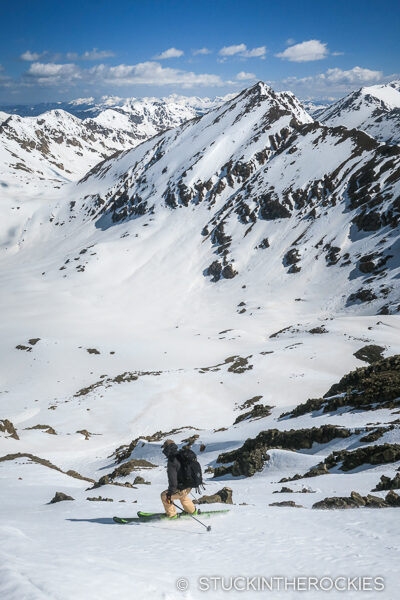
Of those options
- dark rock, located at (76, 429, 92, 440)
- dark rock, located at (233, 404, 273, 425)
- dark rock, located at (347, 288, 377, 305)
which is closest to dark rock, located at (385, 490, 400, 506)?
dark rock, located at (233, 404, 273, 425)

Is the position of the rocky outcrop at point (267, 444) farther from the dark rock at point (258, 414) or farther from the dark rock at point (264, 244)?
the dark rock at point (264, 244)

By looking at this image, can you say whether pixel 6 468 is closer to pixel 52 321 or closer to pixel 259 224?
pixel 52 321

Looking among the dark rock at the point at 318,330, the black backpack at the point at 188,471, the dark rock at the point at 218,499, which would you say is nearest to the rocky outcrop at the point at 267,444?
the dark rock at the point at 218,499

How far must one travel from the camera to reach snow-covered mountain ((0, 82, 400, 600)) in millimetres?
8031

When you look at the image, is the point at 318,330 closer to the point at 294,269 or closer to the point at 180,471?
the point at 294,269

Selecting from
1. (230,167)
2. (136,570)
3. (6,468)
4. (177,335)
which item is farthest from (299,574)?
(230,167)

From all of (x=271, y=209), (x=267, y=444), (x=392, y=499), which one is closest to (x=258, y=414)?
(x=267, y=444)

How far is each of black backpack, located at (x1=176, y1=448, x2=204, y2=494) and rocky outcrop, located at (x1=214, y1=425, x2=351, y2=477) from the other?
10936 mm

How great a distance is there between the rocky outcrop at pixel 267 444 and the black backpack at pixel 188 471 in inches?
431

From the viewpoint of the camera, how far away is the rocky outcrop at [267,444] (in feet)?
64.4

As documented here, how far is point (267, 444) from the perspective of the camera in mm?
22266

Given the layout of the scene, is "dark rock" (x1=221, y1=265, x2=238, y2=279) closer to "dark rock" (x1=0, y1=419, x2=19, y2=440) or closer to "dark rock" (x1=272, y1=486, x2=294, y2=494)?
"dark rock" (x1=0, y1=419, x2=19, y2=440)

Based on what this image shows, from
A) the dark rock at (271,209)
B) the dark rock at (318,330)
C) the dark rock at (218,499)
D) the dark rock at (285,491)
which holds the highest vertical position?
the dark rock at (271,209)

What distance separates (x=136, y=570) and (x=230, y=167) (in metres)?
147
